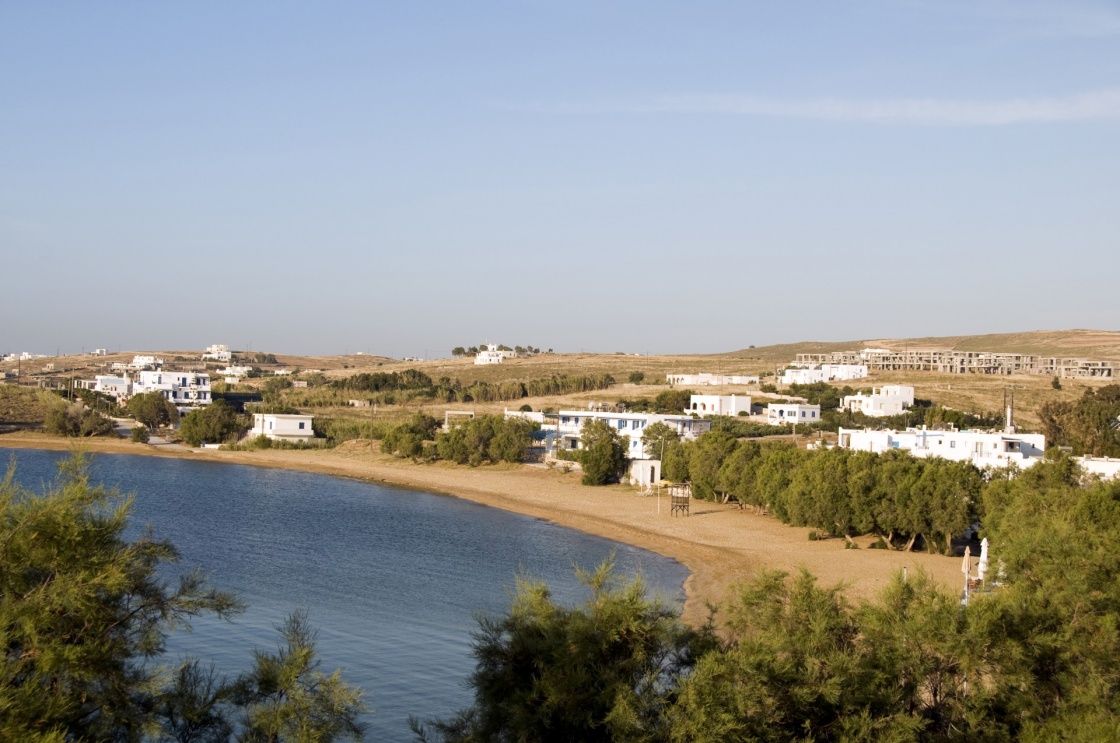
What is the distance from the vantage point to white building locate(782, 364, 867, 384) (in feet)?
346

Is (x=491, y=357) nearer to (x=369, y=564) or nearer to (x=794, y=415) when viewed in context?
(x=794, y=415)

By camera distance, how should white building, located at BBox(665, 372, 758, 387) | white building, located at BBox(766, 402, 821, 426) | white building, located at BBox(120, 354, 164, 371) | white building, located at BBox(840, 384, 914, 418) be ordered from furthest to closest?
white building, located at BBox(120, 354, 164, 371)
white building, located at BBox(665, 372, 758, 387)
white building, located at BBox(840, 384, 914, 418)
white building, located at BBox(766, 402, 821, 426)

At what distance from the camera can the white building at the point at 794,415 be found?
243ft

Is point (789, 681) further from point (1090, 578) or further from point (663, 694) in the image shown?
point (1090, 578)

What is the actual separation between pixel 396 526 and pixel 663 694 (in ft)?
105

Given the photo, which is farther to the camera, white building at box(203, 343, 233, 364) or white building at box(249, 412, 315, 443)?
white building at box(203, 343, 233, 364)

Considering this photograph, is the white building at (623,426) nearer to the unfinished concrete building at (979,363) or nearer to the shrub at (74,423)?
the shrub at (74,423)

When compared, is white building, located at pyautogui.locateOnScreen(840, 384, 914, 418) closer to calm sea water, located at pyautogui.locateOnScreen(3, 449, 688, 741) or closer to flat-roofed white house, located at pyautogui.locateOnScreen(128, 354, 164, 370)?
calm sea water, located at pyautogui.locateOnScreen(3, 449, 688, 741)

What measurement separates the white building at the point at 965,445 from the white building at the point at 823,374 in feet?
169

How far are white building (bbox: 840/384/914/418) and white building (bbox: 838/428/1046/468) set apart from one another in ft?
82.2

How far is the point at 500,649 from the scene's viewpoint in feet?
48.7

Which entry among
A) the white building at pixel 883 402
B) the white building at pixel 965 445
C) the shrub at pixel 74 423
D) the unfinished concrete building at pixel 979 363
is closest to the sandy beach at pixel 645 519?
the shrub at pixel 74 423

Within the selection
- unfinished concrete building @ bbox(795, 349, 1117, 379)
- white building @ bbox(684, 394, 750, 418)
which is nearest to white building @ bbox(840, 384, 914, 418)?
white building @ bbox(684, 394, 750, 418)

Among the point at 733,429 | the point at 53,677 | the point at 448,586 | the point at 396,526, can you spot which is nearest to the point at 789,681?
the point at 53,677
